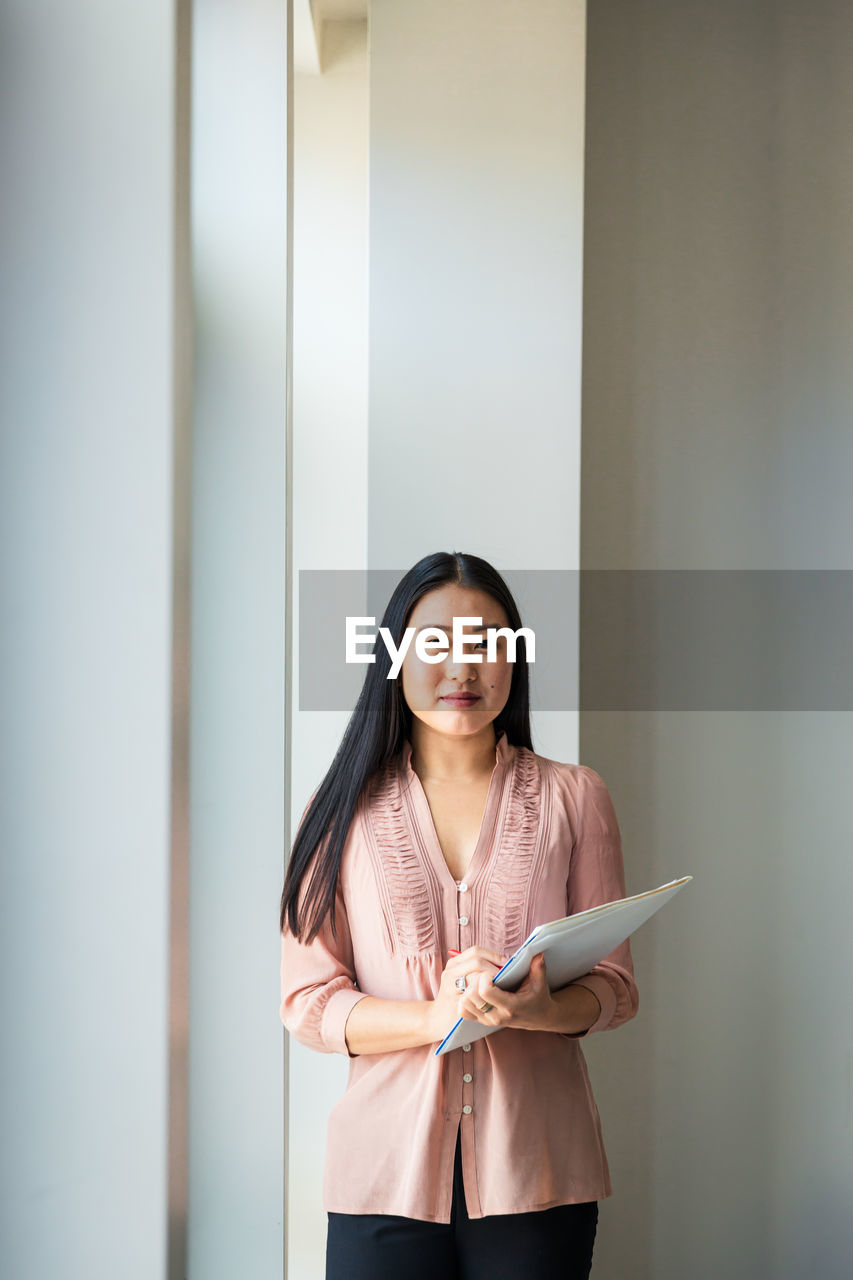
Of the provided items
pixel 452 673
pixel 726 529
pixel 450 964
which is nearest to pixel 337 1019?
pixel 450 964

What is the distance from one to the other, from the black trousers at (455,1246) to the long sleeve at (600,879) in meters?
0.24

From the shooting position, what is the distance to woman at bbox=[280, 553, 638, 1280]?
109cm

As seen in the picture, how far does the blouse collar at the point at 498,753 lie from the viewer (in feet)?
4.15

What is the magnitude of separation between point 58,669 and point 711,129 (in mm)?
2100

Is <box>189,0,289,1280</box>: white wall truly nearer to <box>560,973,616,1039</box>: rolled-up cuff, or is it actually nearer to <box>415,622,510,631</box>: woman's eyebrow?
<box>415,622,510,631</box>: woman's eyebrow

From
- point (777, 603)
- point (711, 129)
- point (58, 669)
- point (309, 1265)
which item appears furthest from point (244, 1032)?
point (711, 129)

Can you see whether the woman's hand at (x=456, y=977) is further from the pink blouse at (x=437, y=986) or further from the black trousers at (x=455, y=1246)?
the black trousers at (x=455, y=1246)

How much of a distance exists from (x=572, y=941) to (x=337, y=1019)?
290 mm

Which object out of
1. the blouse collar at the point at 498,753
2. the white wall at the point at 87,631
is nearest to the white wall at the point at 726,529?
the blouse collar at the point at 498,753

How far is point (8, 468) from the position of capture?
0.66 meters

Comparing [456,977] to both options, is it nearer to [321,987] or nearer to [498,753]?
[321,987]

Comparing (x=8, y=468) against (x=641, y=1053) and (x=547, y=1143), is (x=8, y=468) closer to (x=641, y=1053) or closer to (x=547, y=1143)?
(x=547, y=1143)

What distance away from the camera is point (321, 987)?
116cm

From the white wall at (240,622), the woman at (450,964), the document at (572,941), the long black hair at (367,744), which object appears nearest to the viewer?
the document at (572,941)
